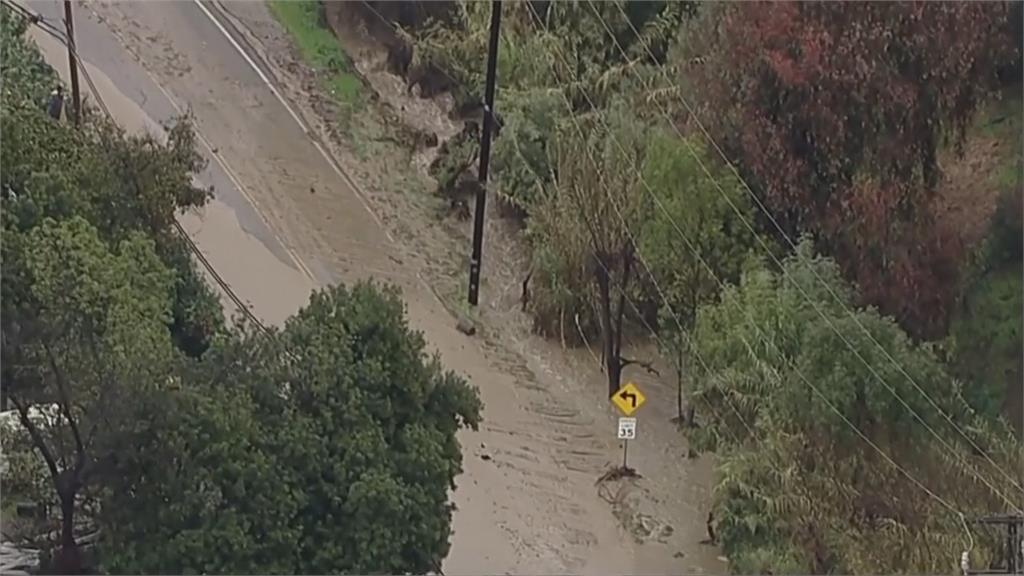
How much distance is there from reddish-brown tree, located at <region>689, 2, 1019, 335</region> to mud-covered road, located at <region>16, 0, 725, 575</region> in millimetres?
2393

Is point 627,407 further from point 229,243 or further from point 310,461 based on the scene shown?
point 310,461

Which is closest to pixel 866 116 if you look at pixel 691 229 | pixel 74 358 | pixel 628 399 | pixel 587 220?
pixel 691 229

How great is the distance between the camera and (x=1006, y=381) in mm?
16906

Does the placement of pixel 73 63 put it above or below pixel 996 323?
above

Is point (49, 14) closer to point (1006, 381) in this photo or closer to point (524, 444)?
point (524, 444)

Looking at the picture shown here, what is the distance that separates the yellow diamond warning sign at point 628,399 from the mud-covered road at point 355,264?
0.47 feet

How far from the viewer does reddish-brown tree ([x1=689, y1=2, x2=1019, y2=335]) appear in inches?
665

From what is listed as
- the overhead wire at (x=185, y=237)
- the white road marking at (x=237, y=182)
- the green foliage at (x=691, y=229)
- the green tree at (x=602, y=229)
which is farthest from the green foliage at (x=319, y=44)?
the green foliage at (x=691, y=229)

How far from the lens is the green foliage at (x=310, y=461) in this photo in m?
12.2

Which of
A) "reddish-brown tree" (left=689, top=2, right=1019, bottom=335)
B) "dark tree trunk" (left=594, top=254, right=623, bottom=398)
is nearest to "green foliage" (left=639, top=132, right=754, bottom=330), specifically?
"reddish-brown tree" (left=689, top=2, right=1019, bottom=335)

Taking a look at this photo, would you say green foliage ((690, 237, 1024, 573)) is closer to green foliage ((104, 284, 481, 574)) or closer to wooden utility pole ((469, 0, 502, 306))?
green foliage ((104, 284, 481, 574))

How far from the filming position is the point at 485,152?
1906 cm

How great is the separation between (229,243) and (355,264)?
61.1 inches

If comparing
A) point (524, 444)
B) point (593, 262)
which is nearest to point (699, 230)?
point (593, 262)
